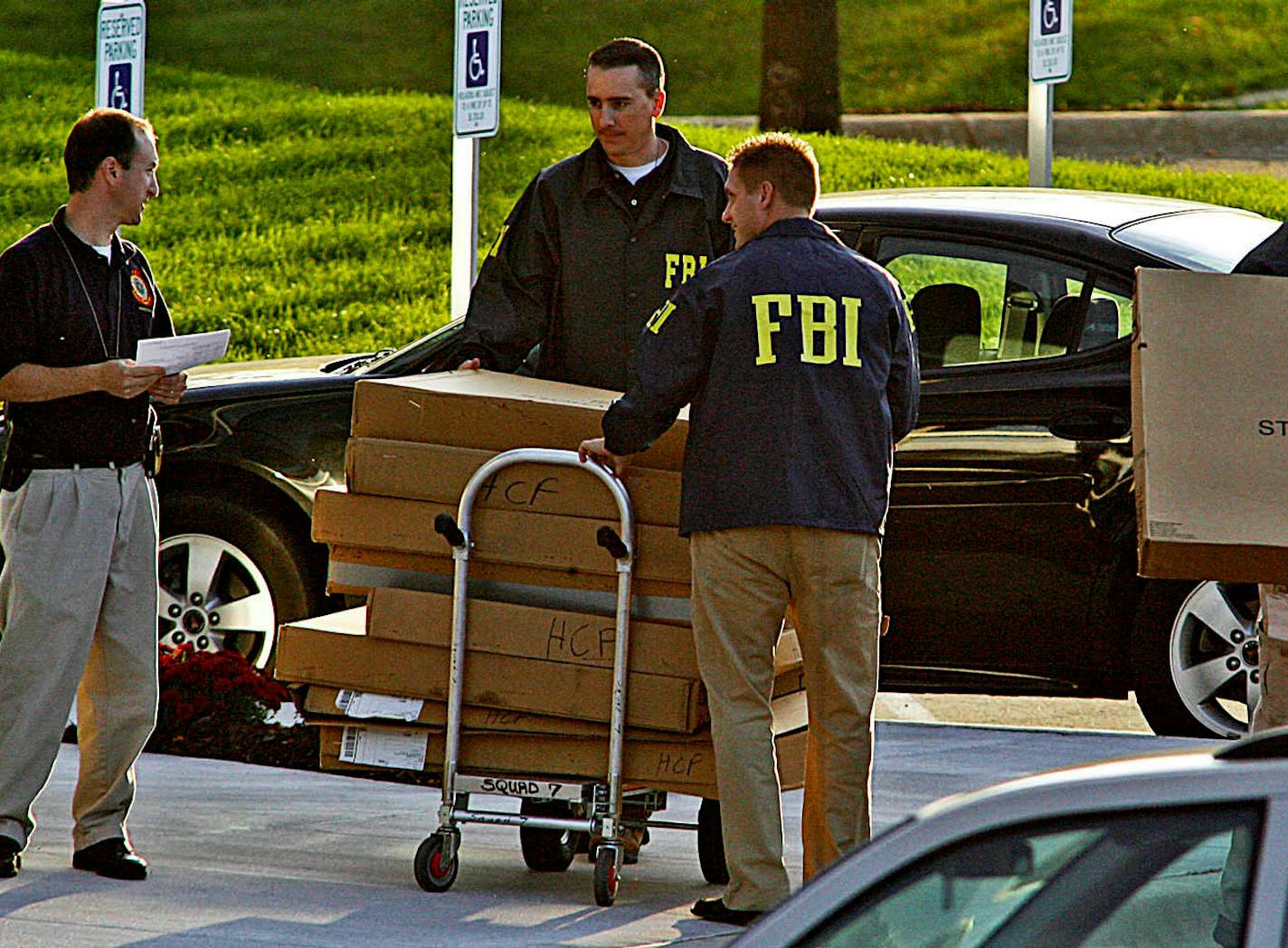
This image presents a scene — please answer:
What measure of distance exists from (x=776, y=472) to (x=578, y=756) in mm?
946

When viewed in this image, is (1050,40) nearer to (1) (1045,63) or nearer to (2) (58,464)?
(1) (1045,63)

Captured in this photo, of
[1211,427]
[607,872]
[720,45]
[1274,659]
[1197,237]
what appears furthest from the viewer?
[720,45]

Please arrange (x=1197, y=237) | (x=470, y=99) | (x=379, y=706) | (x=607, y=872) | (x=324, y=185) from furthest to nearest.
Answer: (x=324, y=185), (x=470, y=99), (x=1197, y=237), (x=379, y=706), (x=607, y=872)

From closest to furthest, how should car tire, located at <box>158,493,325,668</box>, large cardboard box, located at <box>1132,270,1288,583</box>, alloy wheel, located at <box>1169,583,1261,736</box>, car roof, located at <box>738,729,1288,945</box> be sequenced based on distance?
car roof, located at <box>738,729,1288,945</box> → large cardboard box, located at <box>1132,270,1288,583</box> → alloy wheel, located at <box>1169,583,1261,736</box> → car tire, located at <box>158,493,325,668</box>

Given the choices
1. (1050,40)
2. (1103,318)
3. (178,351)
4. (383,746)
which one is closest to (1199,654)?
(1103,318)

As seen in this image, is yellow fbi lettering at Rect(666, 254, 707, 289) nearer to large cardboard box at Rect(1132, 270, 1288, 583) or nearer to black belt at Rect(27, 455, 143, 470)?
black belt at Rect(27, 455, 143, 470)

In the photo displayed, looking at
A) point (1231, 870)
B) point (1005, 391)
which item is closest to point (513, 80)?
point (1005, 391)

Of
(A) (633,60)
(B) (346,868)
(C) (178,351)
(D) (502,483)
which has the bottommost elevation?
(B) (346,868)

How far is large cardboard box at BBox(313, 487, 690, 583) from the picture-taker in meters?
5.29

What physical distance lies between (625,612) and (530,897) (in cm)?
81

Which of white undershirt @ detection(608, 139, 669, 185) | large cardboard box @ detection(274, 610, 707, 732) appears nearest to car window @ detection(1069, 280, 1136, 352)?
white undershirt @ detection(608, 139, 669, 185)

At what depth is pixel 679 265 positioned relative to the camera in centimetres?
575

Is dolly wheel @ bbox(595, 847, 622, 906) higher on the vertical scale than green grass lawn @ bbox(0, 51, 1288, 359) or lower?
lower

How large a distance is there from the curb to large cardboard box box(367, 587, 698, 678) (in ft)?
46.5
